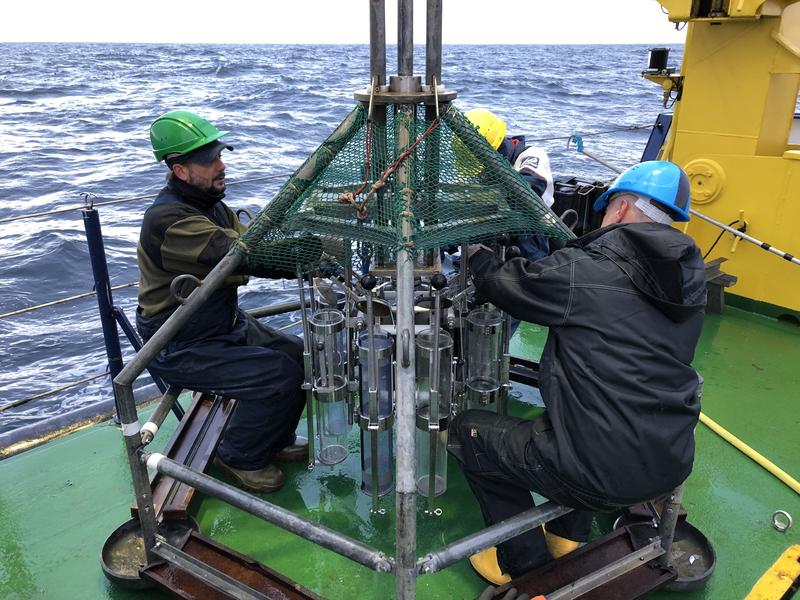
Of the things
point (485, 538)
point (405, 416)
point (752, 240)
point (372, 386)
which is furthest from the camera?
point (752, 240)

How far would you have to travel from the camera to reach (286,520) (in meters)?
2.33

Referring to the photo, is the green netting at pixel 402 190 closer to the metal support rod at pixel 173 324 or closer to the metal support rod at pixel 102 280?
the metal support rod at pixel 173 324

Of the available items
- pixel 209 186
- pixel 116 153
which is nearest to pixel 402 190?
pixel 209 186

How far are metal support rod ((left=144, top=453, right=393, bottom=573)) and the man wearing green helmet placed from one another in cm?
81

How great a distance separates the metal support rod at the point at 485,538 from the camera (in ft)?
7.04

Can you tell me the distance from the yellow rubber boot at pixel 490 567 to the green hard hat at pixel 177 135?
2500 millimetres

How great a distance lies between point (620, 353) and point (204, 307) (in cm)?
215

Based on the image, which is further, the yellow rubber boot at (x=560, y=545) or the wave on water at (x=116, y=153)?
the wave on water at (x=116, y=153)

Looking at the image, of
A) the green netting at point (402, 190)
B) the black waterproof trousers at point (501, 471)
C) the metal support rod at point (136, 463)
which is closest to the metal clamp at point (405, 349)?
the green netting at point (402, 190)

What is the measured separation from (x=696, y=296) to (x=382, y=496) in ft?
6.47

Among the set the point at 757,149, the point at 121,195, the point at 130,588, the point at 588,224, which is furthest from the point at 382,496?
the point at 121,195

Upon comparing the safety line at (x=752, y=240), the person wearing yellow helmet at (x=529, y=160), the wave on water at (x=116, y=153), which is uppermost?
the person wearing yellow helmet at (x=529, y=160)

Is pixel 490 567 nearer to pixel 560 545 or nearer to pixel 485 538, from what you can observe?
pixel 560 545

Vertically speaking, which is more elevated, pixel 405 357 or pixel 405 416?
pixel 405 357
